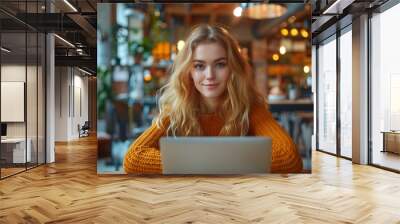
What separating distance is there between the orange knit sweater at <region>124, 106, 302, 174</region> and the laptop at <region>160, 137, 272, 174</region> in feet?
0.28

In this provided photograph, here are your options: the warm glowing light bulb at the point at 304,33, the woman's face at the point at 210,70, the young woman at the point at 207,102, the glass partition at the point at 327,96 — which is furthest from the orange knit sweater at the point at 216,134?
the glass partition at the point at 327,96

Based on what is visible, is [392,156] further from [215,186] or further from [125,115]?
[125,115]

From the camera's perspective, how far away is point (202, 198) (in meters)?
4.73

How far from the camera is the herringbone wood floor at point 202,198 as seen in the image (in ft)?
12.8

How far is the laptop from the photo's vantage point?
195 inches

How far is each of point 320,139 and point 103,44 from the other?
23.4 ft

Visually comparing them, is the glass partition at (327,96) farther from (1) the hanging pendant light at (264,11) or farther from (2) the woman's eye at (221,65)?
(2) the woman's eye at (221,65)

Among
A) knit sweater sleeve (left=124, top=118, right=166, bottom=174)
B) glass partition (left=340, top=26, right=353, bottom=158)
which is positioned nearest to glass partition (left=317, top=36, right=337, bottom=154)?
glass partition (left=340, top=26, right=353, bottom=158)

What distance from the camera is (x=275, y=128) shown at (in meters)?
5.08

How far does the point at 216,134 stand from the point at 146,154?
0.89 meters

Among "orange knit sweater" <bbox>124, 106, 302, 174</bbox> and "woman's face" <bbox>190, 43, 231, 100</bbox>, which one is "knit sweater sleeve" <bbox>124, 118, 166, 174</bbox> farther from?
"woman's face" <bbox>190, 43, 231, 100</bbox>

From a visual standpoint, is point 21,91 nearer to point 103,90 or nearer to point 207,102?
point 103,90

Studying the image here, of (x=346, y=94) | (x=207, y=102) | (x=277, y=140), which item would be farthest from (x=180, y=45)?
(x=346, y=94)

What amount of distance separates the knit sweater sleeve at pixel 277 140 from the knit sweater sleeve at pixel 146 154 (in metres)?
1.15
